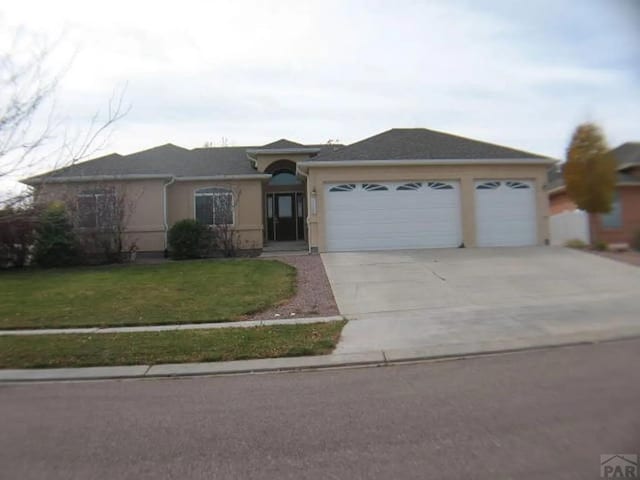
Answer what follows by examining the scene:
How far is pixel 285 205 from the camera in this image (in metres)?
21.0

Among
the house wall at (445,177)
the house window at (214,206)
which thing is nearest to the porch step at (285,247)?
the house wall at (445,177)

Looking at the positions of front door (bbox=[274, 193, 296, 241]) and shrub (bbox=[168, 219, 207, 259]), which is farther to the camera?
front door (bbox=[274, 193, 296, 241])

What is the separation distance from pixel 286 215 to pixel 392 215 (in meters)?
5.90

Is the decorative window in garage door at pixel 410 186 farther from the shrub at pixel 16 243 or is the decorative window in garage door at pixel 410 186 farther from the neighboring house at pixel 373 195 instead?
the shrub at pixel 16 243

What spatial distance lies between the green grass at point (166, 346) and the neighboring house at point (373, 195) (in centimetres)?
903

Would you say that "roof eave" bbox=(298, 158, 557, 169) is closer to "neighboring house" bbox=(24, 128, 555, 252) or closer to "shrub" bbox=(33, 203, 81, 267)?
"neighboring house" bbox=(24, 128, 555, 252)

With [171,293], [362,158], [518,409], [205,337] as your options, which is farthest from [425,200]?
[518,409]

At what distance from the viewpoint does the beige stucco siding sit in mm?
18688

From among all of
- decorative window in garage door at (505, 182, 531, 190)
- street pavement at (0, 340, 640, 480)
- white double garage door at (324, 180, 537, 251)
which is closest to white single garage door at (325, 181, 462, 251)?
white double garage door at (324, 180, 537, 251)

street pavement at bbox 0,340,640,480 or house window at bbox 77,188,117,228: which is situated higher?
house window at bbox 77,188,117,228

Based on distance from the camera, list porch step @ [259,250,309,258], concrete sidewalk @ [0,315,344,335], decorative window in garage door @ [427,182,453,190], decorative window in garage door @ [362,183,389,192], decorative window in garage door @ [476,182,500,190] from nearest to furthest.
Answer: concrete sidewalk @ [0,315,344,335], porch step @ [259,250,309,258], decorative window in garage door @ [362,183,389,192], decorative window in garage door @ [427,182,453,190], decorative window in garage door @ [476,182,500,190]

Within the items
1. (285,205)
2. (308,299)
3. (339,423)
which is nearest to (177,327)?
(308,299)

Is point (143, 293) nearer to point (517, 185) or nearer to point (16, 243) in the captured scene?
point (16, 243)

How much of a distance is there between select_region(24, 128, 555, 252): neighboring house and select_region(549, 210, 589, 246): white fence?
2.08 meters
